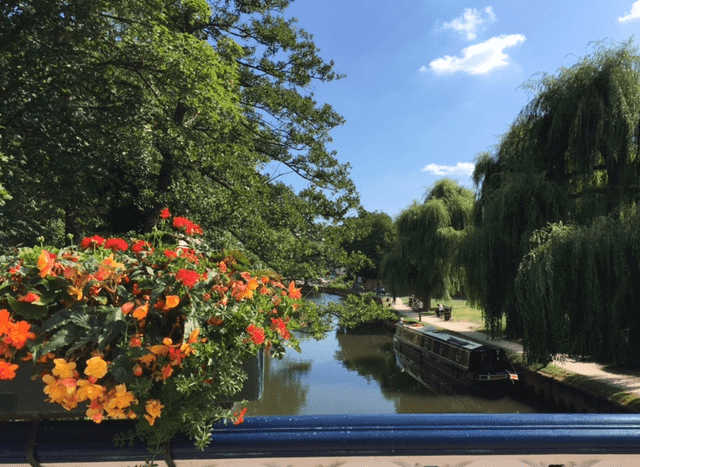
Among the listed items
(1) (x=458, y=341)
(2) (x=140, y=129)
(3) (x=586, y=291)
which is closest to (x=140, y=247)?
(2) (x=140, y=129)

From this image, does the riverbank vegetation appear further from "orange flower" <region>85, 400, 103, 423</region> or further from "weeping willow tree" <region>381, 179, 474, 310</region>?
"orange flower" <region>85, 400, 103, 423</region>

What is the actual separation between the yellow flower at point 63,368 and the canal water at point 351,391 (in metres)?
11.7

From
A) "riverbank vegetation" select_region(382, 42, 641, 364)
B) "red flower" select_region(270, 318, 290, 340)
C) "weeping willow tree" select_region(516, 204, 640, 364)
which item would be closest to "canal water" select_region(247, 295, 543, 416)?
"riverbank vegetation" select_region(382, 42, 641, 364)

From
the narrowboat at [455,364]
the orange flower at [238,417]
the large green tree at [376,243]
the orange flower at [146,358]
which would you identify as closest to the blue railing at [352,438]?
the orange flower at [238,417]

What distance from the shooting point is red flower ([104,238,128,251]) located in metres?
1.73

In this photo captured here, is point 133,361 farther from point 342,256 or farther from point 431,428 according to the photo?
point 342,256

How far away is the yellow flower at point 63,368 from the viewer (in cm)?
130

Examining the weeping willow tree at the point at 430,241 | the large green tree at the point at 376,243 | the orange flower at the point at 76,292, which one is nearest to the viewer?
the orange flower at the point at 76,292

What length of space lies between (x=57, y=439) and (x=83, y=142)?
800 cm

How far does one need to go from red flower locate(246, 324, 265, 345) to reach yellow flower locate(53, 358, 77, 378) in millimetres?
490

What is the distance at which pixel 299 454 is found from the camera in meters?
1.49

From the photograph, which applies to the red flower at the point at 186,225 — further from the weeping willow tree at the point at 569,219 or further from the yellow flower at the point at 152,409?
the weeping willow tree at the point at 569,219

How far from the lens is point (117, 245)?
5.73 ft

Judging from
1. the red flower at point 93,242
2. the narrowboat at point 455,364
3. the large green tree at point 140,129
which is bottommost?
the narrowboat at point 455,364
